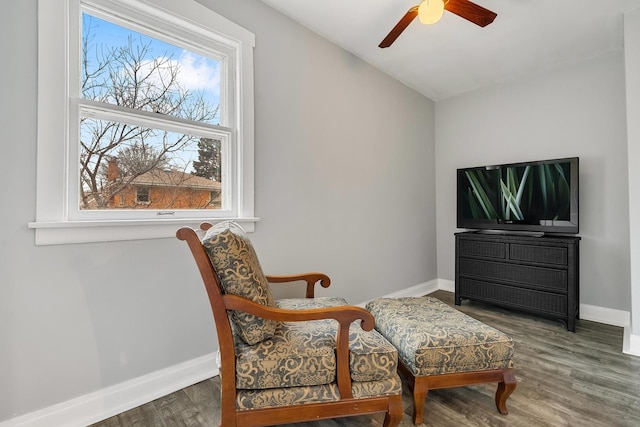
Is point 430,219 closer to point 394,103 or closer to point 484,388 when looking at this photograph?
point 394,103

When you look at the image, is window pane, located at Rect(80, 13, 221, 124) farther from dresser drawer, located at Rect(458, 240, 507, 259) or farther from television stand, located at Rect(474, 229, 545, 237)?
television stand, located at Rect(474, 229, 545, 237)

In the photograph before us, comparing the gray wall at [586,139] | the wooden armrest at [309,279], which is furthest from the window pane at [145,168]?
the gray wall at [586,139]

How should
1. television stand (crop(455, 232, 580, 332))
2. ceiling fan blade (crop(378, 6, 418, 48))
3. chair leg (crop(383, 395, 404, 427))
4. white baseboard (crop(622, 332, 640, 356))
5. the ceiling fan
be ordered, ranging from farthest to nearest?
television stand (crop(455, 232, 580, 332)) → white baseboard (crop(622, 332, 640, 356)) → ceiling fan blade (crop(378, 6, 418, 48)) → the ceiling fan → chair leg (crop(383, 395, 404, 427))

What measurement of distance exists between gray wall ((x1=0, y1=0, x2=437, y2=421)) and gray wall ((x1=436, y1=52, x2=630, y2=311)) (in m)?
0.84

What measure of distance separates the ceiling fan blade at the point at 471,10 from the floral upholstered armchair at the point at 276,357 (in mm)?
1886

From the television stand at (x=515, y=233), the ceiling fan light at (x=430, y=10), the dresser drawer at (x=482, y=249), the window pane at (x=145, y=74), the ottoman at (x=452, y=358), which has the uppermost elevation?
the ceiling fan light at (x=430, y=10)

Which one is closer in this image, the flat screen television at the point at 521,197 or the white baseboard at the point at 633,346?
the white baseboard at the point at 633,346

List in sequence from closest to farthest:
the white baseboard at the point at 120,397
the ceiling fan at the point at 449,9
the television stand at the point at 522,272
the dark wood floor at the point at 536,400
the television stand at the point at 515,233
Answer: the white baseboard at the point at 120,397, the dark wood floor at the point at 536,400, the ceiling fan at the point at 449,9, the television stand at the point at 522,272, the television stand at the point at 515,233

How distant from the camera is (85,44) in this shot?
1.65 metres

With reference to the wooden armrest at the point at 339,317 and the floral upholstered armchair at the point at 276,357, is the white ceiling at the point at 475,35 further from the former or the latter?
the wooden armrest at the point at 339,317

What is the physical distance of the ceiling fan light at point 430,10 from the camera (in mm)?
1759

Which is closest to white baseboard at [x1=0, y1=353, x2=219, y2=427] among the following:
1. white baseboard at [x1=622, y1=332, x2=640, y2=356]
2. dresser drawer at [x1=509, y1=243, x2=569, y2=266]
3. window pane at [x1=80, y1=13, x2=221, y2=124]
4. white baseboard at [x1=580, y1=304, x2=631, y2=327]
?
window pane at [x1=80, y1=13, x2=221, y2=124]

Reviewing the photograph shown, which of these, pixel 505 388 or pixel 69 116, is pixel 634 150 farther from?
pixel 69 116

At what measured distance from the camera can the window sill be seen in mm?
1449
